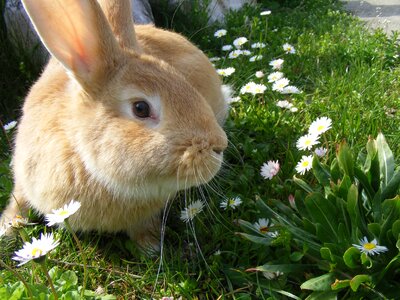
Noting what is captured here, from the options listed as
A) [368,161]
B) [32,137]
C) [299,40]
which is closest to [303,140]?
[368,161]

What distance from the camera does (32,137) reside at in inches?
113

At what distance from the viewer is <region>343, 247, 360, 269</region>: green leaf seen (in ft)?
7.04

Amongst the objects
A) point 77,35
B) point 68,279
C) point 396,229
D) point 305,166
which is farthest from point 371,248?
point 77,35

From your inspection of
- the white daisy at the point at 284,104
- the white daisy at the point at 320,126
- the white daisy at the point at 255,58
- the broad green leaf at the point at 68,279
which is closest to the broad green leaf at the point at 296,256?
the white daisy at the point at 320,126

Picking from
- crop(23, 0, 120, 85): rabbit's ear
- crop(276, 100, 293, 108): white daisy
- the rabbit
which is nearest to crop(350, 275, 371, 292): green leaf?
the rabbit

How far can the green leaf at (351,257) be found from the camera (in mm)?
2146

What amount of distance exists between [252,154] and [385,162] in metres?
1.08

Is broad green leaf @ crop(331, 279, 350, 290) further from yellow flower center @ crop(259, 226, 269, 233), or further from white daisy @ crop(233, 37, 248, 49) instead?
white daisy @ crop(233, 37, 248, 49)

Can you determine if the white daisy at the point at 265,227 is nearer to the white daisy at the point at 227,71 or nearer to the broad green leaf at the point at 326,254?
the broad green leaf at the point at 326,254

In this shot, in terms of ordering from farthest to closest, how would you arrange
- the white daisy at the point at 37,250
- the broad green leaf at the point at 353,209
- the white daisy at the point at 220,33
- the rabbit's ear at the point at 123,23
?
the white daisy at the point at 220,33 < the rabbit's ear at the point at 123,23 < the broad green leaf at the point at 353,209 < the white daisy at the point at 37,250

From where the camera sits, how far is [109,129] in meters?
2.46

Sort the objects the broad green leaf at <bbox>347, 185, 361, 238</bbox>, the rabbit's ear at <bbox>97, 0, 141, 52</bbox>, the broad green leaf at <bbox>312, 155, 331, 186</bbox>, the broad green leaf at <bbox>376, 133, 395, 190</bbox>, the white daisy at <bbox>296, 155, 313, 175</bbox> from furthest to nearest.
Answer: the rabbit's ear at <bbox>97, 0, 141, 52</bbox>
the white daisy at <bbox>296, 155, 313, 175</bbox>
the broad green leaf at <bbox>312, 155, 331, 186</bbox>
the broad green leaf at <bbox>376, 133, 395, 190</bbox>
the broad green leaf at <bbox>347, 185, 361, 238</bbox>

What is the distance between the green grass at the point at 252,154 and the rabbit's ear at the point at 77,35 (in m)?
0.87

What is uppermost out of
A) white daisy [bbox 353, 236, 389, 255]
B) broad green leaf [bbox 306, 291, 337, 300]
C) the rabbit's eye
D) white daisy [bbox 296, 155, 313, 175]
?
the rabbit's eye
